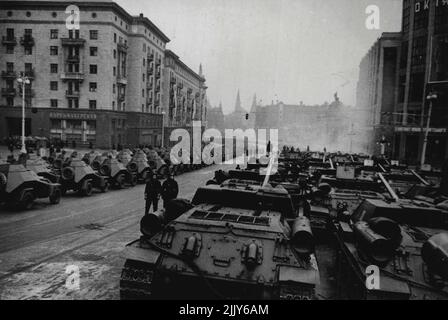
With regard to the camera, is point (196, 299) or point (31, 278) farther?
point (31, 278)

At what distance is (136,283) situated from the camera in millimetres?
5938

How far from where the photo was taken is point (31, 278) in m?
7.94

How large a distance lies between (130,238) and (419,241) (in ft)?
23.9

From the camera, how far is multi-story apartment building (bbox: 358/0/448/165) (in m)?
37.3

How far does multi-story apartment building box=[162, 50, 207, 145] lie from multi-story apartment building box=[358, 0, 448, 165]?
32904mm

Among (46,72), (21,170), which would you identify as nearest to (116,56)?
(46,72)

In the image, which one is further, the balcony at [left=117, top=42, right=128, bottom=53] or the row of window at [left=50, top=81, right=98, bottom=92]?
the balcony at [left=117, top=42, right=128, bottom=53]

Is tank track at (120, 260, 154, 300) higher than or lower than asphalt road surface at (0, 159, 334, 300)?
higher

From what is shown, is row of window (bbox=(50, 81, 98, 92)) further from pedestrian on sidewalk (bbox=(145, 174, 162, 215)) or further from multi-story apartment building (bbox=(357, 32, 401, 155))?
pedestrian on sidewalk (bbox=(145, 174, 162, 215))

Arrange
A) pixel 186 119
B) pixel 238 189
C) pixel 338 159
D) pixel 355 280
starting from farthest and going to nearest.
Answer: pixel 186 119, pixel 338 159, pixel 238 189, pixel 355 280

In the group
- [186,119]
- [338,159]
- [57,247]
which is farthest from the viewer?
[186,119]

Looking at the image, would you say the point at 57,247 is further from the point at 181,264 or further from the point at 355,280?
the point at 355,280

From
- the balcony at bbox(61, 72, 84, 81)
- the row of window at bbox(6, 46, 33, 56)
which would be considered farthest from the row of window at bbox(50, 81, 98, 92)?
the row of window at bbox(6, 46, 33, 56)

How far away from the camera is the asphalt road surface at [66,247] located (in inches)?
297
